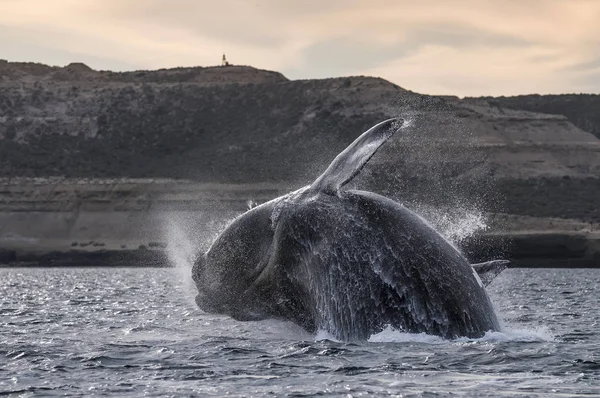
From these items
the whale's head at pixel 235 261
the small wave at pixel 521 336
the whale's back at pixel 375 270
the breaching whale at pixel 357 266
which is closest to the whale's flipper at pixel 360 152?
the breaching whale at pixel 357 266

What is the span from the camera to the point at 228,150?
403 feet

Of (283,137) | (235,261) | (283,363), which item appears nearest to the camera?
(283,363)

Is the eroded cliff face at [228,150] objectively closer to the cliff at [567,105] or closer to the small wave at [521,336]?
the cliff at [567,105]

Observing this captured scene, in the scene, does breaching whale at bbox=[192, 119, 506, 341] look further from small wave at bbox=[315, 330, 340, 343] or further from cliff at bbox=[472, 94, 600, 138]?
cliff at bbox=[472, 94, 600, 138]

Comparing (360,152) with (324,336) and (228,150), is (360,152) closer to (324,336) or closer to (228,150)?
(324,336)

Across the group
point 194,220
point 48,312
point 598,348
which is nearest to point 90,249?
point 194,220

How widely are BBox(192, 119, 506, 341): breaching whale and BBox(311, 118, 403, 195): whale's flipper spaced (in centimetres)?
1

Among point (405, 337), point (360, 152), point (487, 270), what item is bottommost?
point (405, 337)

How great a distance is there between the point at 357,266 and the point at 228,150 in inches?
4222

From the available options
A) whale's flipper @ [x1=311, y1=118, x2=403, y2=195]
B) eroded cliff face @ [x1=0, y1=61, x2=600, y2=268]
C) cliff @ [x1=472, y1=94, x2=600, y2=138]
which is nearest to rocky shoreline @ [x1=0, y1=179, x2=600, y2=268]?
eroded cliff face @ [x1=0, y1=61, x2=600, y2=268]

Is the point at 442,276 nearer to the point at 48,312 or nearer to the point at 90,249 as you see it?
the point at 48,312

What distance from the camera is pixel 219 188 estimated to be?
106m

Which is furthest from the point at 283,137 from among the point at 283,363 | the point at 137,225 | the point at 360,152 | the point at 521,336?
the point at 360,152

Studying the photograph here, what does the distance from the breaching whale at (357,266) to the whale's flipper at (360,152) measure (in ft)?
0.04
